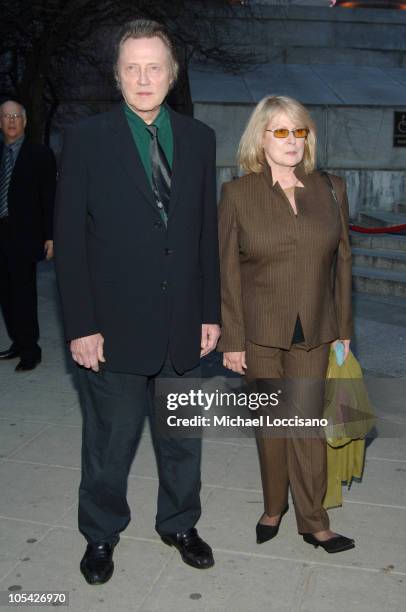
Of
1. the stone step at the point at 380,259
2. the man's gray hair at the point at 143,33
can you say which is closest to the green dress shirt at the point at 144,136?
the man's gray hair at the point at 143,33

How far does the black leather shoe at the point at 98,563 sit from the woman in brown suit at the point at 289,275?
2.74 feet

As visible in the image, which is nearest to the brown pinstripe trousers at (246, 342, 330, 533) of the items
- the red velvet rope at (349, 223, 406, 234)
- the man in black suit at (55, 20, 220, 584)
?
the man in black suit at (55, 20, 220, 584)

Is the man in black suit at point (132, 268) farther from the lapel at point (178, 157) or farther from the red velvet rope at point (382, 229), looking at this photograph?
the red velvet rope at point (382, 229)

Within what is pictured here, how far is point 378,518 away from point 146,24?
2614 mm

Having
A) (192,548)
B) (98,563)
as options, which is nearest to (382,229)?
(192,548)

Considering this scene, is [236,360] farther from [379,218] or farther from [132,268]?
[379,218]

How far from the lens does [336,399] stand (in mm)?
4027

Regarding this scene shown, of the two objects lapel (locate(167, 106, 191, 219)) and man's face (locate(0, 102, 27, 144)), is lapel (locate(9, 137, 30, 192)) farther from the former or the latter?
lapel (locate(167, 106, 191, 219))

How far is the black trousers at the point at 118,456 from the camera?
3.65m

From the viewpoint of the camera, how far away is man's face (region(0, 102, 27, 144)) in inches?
270

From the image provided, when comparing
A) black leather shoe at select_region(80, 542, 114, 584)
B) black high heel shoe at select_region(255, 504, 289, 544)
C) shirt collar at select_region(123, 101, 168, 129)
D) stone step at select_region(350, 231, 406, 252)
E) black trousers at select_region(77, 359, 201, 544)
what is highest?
shirt collar at select_region(123, 101, 168, 129)

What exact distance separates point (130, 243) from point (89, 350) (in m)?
0.47

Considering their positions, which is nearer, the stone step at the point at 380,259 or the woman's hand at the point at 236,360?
the woman's hand at the point at 236,360

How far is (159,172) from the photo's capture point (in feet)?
11.6
